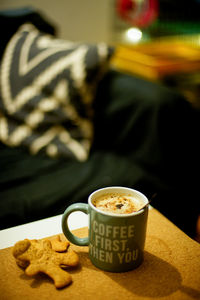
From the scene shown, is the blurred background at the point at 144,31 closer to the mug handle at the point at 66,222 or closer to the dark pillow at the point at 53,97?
the dark pillow at the point at 53,97

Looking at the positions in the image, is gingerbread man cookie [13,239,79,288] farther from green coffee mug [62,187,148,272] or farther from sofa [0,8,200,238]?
sofa [0,8,200,238]

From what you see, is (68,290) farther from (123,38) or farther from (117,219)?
(123,38)

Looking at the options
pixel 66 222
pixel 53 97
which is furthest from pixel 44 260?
pixel 53 97

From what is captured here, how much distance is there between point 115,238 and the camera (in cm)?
54

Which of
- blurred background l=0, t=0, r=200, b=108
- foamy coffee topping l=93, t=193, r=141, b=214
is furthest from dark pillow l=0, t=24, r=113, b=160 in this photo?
blurred background l=0, t=0, r=200, b=108

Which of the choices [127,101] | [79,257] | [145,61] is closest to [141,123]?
[127,101]

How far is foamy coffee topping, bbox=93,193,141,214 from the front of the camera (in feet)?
1.87

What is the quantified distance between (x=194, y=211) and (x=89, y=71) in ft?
2.12

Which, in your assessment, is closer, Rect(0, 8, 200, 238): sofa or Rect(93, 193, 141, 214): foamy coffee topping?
Rect(93, 193, 141, 214): foamy coffee topping

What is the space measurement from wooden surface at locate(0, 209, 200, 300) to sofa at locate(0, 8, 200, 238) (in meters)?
0.43

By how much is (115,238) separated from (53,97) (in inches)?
30.4

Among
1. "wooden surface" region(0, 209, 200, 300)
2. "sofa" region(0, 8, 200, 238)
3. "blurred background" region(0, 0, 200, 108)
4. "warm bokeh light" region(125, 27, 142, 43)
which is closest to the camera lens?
"wooden surface" region(0, 209, 200, 300)

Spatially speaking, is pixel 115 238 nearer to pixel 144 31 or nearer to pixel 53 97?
pixel 53 97

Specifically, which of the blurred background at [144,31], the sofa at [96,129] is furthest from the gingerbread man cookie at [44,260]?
the blurred background at [144,31]
